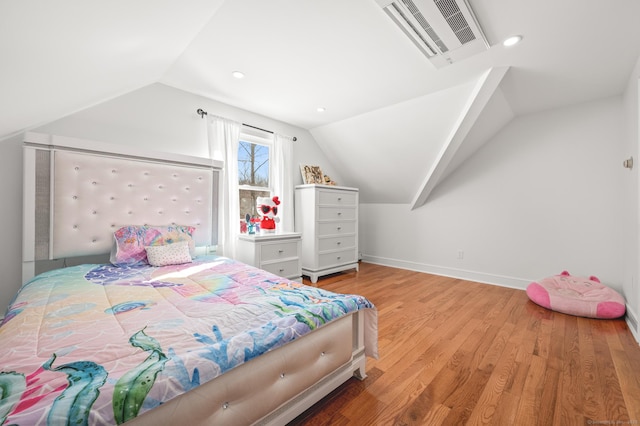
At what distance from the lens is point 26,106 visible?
1.60 meters

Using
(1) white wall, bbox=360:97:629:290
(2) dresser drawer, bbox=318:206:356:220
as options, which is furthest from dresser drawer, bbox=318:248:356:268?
(1) white wall, bbox=360:97:629:290

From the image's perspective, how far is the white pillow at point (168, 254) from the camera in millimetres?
2092

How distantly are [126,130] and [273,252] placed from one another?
1.85m

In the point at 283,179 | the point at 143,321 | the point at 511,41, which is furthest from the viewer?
the point at 283,179

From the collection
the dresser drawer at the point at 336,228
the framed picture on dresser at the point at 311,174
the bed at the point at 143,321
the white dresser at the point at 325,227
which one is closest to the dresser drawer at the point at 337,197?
the white dresser at the point at 325,227

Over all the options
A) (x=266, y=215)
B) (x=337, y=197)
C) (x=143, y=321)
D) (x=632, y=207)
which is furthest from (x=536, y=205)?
(x=143, y=321)

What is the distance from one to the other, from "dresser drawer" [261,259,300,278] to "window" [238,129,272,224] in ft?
2.61

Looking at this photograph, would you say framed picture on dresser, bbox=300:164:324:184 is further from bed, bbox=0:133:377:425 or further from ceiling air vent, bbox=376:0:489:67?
ceiling air vent, bbox=376:0:489:67

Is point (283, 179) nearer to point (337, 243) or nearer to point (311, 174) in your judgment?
point (311, 174)

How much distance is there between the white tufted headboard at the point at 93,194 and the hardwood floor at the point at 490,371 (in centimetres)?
210

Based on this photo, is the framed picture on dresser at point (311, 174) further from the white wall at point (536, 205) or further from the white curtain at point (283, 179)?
the white wall at point (536, 205)

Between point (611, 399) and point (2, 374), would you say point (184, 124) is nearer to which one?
point (2, 374)

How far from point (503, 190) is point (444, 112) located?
138 cm

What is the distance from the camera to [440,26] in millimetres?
1807
